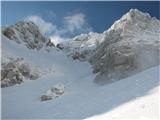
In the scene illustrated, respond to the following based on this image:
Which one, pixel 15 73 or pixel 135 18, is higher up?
pixel 135 18

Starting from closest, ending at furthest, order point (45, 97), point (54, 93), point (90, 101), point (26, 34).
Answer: point (90, 101)
point (45, 97)
point (54, 93)
point (26, 34)

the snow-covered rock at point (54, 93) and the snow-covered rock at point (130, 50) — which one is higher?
the snow-covered rock at point (130, 50)

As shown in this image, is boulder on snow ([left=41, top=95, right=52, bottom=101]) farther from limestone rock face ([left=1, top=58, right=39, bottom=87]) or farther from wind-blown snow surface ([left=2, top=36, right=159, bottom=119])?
limestone rock face ([left=1, top=58, right=39, bottom=87])

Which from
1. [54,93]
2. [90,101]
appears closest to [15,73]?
[54,93]

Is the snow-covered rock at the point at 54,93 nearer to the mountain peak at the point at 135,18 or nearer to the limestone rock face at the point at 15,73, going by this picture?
the limestone rock face at the point at 15,73

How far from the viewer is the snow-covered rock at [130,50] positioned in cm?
1773

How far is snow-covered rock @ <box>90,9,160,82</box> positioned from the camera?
58.2 ft

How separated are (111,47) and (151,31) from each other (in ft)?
13.6

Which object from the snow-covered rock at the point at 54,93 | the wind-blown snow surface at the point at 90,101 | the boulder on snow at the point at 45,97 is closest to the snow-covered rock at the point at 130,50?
the wind-blown snow surface at the point at 90,101

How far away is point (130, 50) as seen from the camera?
62.9 ft

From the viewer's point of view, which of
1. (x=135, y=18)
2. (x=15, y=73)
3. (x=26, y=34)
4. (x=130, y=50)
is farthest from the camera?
(x=26, y=34)

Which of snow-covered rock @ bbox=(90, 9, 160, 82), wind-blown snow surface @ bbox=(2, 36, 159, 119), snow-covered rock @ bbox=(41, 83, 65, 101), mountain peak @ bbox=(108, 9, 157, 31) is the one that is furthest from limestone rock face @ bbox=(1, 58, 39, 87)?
mountain peak @ bbox=(108, 9, 157, 31)

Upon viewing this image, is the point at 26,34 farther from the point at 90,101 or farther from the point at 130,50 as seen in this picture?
the point at 90,101

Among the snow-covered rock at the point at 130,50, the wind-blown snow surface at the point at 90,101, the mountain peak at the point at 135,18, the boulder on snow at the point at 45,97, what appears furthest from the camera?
the mountain peak at the point at 135,18
